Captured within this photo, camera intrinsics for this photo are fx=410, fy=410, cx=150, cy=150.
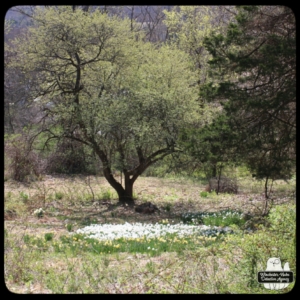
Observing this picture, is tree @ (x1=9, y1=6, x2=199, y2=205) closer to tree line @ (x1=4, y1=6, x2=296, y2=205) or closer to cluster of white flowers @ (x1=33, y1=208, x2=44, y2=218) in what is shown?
tree line @ (x1=4, y1=6, x2=296, y2=205)

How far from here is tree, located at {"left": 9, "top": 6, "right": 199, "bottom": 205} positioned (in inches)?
531

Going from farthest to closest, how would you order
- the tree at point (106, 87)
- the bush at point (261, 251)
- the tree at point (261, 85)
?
the tree at point (106, 87) < the tree at point (261, 85) < the bush at point (261, 251)

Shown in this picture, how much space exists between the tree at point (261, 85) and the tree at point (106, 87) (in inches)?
150

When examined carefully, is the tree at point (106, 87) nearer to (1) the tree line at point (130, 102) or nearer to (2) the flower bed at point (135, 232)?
(1) the tree line at point (130, 102)

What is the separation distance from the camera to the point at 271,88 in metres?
8.45

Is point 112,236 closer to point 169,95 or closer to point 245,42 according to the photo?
point 245,42

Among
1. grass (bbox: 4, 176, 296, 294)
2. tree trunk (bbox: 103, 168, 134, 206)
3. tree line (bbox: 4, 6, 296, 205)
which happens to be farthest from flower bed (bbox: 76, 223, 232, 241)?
tree trunk (bbox: 103, 168, 134, 206)

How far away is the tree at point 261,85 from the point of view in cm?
782

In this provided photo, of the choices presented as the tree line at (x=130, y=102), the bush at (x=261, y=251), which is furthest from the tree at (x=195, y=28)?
the bush at (x=261, y=251)

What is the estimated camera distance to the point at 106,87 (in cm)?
1438

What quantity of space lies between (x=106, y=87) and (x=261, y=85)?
7.08m

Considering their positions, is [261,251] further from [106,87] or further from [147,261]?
[106,87]

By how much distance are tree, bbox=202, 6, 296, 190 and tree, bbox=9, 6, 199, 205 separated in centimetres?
381

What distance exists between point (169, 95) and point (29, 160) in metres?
7.97
